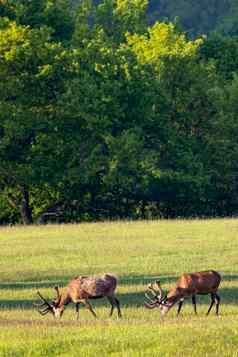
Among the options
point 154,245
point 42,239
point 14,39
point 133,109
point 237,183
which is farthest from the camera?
point 237,183

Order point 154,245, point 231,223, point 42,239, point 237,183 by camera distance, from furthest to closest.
Result: point 237,183, point 231,223, point 42,239, point 154,245

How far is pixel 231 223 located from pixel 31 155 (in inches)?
431

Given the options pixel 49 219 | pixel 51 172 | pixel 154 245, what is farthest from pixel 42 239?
pixel 49 219

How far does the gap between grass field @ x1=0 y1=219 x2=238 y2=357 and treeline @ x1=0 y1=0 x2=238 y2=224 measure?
21.0 feet

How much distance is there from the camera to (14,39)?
174 feet

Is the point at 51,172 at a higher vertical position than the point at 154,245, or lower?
higher

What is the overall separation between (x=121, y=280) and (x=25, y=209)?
91.4ft

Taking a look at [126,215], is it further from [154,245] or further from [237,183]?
[154,245]

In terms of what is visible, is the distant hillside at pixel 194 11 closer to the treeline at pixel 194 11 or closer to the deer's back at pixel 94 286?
the treeline at pixel 194 11

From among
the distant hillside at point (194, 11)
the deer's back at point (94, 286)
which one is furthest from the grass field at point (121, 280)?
the distant hillside at point (194, 11)

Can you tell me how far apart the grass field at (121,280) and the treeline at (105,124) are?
639 cm

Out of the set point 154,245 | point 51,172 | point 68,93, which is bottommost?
point 154,245

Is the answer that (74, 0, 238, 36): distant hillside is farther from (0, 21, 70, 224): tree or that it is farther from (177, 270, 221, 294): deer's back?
(177, 270, 221, 294): deer's back

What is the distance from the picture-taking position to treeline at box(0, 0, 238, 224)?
53.2 m
